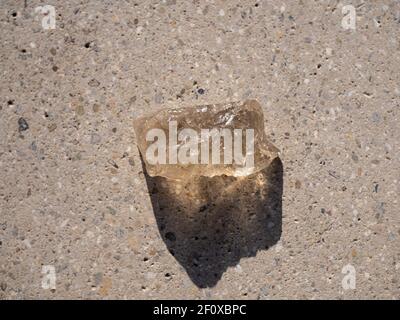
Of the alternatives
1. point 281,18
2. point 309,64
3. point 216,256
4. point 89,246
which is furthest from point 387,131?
point 89,246

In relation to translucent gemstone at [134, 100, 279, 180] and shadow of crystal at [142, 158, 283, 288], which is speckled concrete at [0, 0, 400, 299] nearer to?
shadow of crystal at [142, 158, 283, 288]

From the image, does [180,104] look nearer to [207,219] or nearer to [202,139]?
[202,139]

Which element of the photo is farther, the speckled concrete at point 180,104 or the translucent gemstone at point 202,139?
the speckled concrete at point 180,104

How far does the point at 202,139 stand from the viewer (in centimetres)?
133

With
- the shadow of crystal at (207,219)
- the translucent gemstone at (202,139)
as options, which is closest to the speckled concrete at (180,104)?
the shadow of crystal at (207,219)

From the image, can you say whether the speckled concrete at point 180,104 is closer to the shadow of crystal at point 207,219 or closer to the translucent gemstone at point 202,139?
the shadow of crystal at point 207,219

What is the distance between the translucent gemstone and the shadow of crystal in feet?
0.34

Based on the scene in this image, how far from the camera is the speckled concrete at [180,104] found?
1.45 m

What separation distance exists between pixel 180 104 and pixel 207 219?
0.34 meters

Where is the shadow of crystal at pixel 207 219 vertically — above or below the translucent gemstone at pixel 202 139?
below

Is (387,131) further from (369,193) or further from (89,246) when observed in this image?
(89,246)

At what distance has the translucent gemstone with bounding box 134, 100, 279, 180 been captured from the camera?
1.33 m

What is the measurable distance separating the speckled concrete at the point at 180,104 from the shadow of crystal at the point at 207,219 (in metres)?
0.03

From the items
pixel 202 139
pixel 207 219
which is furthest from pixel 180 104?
pixel 207 219
